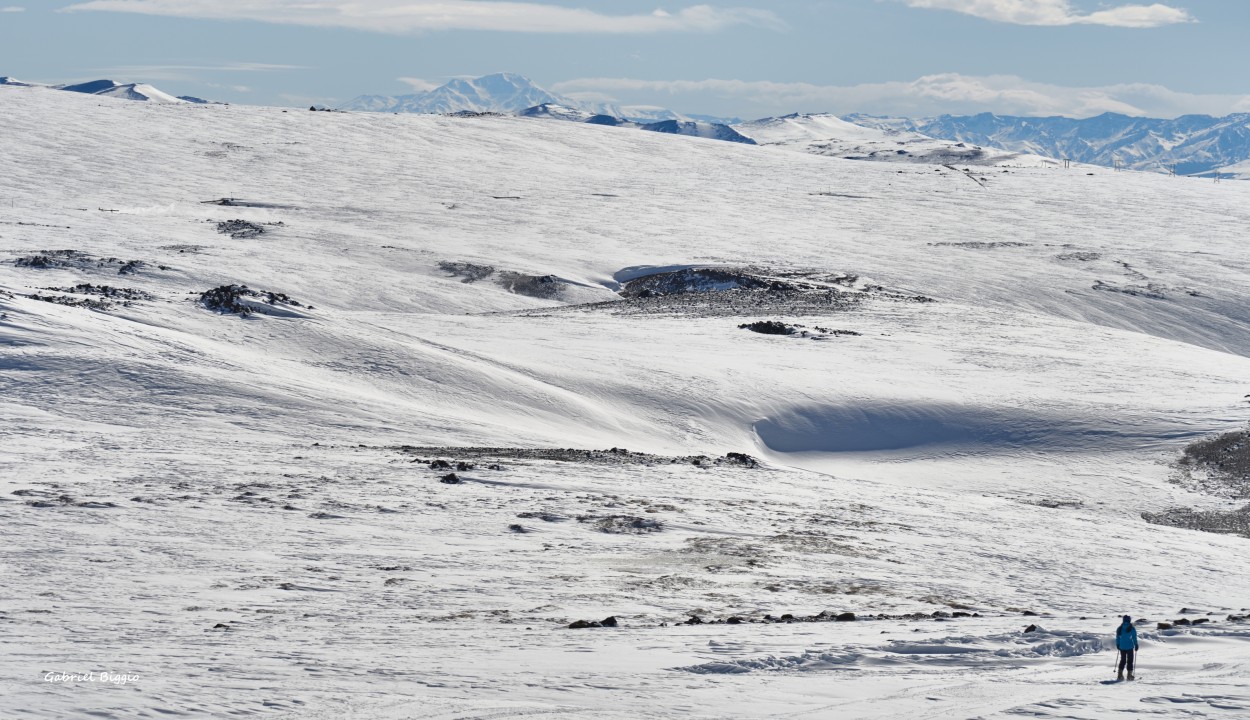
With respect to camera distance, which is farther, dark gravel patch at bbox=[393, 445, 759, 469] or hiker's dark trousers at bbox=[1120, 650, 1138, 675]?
dark gravel patch at bbox=[393, 445, 759, 469]

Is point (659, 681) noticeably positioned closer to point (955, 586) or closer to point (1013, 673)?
point (1013, 673)

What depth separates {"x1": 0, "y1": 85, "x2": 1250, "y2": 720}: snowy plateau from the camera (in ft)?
47.0

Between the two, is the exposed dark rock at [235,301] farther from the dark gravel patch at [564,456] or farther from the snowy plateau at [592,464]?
the dark gravel patch at [564,456]

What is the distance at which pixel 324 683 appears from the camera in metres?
13.3

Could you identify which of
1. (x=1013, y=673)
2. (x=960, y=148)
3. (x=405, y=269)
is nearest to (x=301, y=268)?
(x=405, y=269)

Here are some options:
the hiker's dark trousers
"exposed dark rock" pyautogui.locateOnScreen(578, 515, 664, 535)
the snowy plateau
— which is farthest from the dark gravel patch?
the hiker's dark trousers

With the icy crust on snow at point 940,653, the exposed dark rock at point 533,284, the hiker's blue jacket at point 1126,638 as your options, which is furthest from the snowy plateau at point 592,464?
the hiker's blue jacket at point 1126,638

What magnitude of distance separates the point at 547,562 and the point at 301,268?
39.5 meters

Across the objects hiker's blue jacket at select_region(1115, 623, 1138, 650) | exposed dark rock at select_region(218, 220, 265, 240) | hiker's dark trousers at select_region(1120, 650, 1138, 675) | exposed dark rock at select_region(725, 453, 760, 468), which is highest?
exposed dark rock at select_region(218, 220, 265, 240)

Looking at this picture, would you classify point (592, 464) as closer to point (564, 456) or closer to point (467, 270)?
point (564, 456)

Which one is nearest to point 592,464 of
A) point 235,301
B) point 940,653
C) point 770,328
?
point 940,653

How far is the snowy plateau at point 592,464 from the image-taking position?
14312mm

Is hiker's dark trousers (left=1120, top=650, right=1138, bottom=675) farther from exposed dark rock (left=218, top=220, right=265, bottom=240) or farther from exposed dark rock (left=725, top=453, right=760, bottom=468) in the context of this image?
exposed dark rock (left=218, top=220, right=265, bottom=240)

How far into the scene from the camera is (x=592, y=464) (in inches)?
1059
